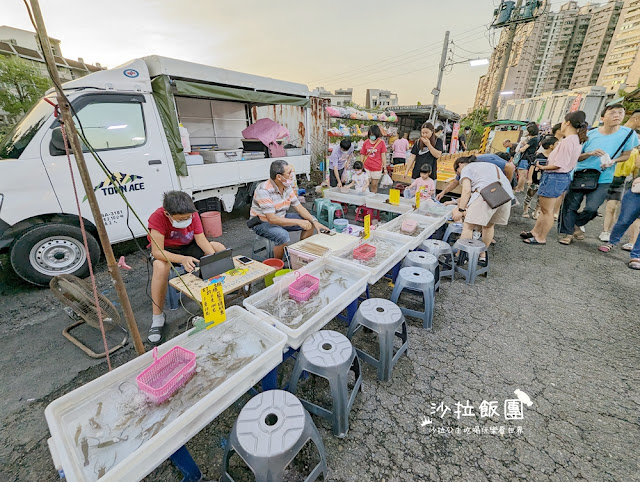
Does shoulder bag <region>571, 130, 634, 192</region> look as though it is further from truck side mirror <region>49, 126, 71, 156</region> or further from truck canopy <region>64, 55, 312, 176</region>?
truck side mirror <region>49, 126, 71, 156</region>

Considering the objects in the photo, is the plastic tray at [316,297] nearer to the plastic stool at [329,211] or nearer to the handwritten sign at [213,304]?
the handwritten sign at [213,304]

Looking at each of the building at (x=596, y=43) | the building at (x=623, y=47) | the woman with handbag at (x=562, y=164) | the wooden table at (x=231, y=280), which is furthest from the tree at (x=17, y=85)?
the building at (x=596, y=43)

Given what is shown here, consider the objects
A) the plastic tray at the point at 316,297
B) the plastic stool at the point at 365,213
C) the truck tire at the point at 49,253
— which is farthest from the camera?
the plastic stool at the point at 365,213

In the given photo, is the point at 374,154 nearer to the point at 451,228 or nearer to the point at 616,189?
the point at 451,228

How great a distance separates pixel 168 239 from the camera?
2637mm

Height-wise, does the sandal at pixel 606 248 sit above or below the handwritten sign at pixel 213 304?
below

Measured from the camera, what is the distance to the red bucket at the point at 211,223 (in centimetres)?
457

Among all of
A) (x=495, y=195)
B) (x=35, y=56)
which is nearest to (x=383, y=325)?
(x=495, y=195)

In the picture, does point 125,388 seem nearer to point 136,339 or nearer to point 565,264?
point 136,339

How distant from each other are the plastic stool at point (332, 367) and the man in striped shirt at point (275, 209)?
1.72m

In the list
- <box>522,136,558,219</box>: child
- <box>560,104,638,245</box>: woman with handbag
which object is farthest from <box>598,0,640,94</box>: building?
<box>560,104,638,245</box>: woman with handbag

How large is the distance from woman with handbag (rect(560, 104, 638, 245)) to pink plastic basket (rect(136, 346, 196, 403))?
5.82 m

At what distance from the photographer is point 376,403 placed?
6.32 ft

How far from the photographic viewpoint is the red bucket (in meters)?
4.57
